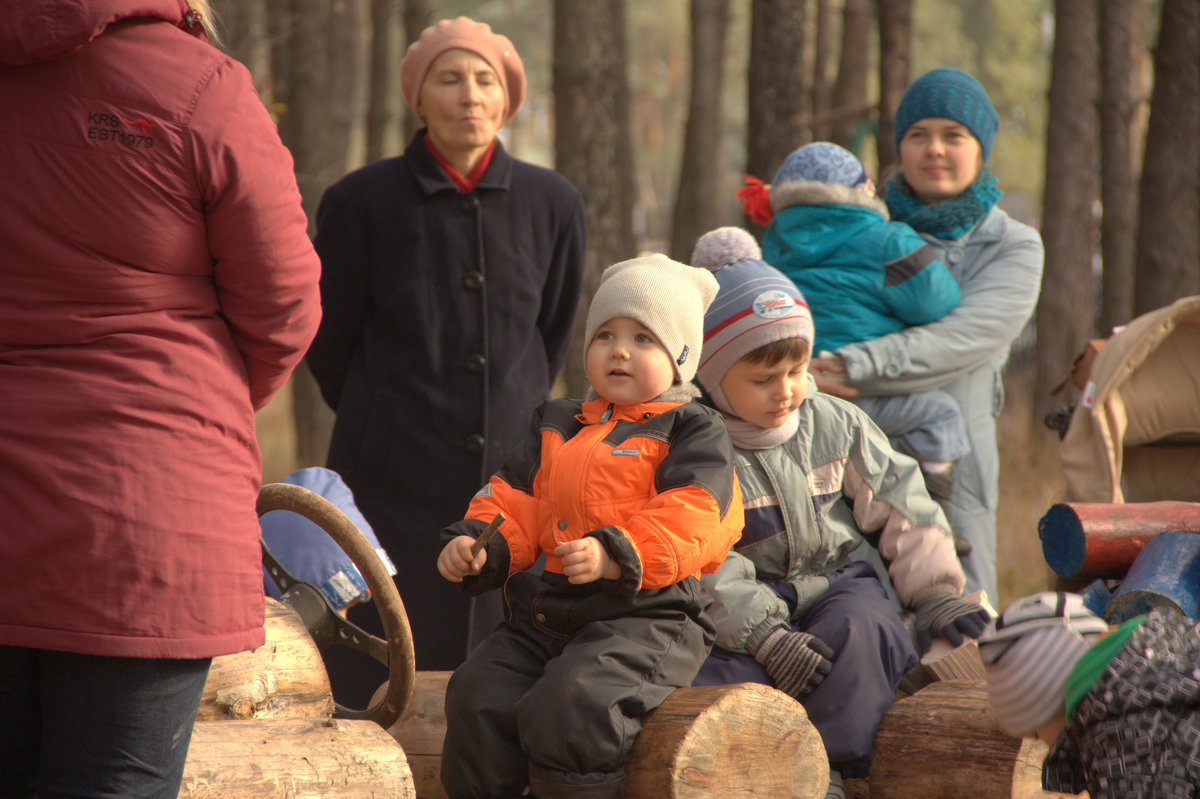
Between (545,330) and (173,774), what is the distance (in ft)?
8.30

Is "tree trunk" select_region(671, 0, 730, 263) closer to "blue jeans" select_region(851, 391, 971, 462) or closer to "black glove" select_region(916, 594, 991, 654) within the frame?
"blue jeans" select_region(851, 391, 971, 462)

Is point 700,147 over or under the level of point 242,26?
under

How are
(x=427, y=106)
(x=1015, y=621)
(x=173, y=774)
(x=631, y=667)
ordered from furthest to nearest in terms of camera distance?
(x=427, y=106) < (x=631, y=667) < (x=1015, y=621) < (x=173, y=774)

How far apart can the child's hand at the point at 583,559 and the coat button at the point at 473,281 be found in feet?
5.44

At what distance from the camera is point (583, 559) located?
101 inches

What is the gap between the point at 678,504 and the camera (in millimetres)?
2721

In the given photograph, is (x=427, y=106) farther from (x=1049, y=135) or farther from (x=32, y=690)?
(x=1049, y=135)

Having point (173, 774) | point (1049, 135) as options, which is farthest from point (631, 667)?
point (1049, 135)

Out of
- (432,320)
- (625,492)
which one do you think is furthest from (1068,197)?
(625,492)

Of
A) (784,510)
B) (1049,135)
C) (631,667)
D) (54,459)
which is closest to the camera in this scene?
(54,459)

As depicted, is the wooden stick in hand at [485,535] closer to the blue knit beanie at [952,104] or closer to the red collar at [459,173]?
the red collar at [459,173]

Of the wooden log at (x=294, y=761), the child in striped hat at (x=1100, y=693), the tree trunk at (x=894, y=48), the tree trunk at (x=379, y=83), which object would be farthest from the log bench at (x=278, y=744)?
the tree trunk at (x=379, y=83)

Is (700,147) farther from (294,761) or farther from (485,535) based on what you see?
(294,761)

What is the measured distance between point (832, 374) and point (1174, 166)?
4899 millimetres
